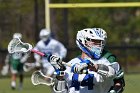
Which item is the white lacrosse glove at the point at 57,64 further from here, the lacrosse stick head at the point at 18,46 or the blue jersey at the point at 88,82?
the lacrosse stick head at the point at 18,46

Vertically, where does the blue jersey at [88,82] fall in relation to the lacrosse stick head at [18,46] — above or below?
below

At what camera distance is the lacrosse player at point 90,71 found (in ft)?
20.4

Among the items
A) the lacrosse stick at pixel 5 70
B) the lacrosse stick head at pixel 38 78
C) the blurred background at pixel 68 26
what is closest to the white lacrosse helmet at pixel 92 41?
the lacrosse stick head at pixel 38 78

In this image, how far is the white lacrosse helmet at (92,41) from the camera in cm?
631

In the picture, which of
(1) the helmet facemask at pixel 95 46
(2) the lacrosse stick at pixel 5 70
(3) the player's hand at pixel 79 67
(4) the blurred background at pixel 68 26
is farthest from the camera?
(2) the lacrosse stick at pixel 5 70

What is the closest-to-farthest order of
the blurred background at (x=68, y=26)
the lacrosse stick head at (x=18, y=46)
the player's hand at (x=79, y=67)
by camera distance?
the player's hand at (x=79, y=67)
the lacrosse stick head at (x=18, y=46)
the blurred background at (x=68, y=26)

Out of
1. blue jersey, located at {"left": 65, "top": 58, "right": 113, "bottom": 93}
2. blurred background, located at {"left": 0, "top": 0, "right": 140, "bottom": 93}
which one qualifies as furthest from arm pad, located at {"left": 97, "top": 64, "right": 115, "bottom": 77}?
blurred background, located at {"left": 0, "top": 0, "right": 140, "bottom": 93}

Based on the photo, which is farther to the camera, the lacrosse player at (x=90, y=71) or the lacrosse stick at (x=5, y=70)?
the lacrosse stick at (x=5, y=70)

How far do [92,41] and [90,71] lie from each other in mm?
280

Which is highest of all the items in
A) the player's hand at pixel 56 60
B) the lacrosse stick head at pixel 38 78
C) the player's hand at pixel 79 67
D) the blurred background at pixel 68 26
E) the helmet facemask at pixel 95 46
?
the blurred background at pixel 68 26

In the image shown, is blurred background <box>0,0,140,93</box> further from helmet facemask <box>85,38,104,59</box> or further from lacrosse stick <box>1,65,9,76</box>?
helmet facemask <box>85,38,104,59</box>

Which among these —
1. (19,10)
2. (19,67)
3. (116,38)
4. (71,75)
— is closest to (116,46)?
(116,38)

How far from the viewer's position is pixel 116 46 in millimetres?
22812

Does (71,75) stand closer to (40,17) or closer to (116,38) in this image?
(40,17)
